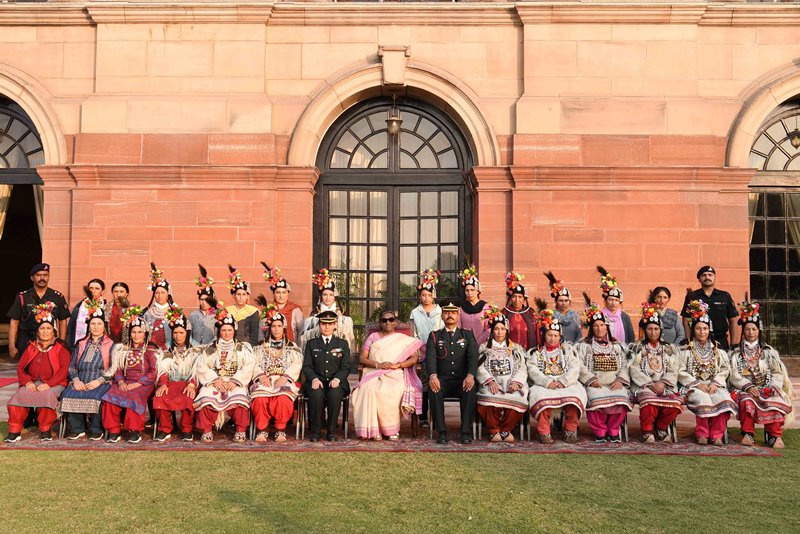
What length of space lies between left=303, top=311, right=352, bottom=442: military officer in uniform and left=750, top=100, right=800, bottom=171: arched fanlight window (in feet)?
25.7

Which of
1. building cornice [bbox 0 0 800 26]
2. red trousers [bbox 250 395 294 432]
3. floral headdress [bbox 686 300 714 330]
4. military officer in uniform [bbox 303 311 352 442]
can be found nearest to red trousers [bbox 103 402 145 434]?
red trousers [bbox 250 395 294 432]

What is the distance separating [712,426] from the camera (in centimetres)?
750

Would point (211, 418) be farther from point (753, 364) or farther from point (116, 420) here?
point (753, 364)

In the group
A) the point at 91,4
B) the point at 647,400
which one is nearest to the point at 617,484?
the point at 647,400

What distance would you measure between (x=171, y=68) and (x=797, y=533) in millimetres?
10064

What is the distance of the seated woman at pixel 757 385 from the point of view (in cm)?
744

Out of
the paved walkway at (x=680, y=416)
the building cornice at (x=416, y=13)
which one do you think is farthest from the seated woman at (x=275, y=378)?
the building cornice at (x=416, y=13)

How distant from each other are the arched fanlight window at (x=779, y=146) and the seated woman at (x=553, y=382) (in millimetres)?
6137

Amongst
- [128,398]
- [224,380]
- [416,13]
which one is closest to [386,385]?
[224,380]

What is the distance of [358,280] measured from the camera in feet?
39.4

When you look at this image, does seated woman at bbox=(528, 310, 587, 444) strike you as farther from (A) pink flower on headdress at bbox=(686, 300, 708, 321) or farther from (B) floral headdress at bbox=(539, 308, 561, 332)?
(A) pink flower on headdress at bbox=(686, 300, 708, 321)

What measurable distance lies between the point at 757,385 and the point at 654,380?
3.51 feet

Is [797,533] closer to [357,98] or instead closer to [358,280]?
[358,280]

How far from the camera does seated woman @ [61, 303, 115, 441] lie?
763 centimetres
